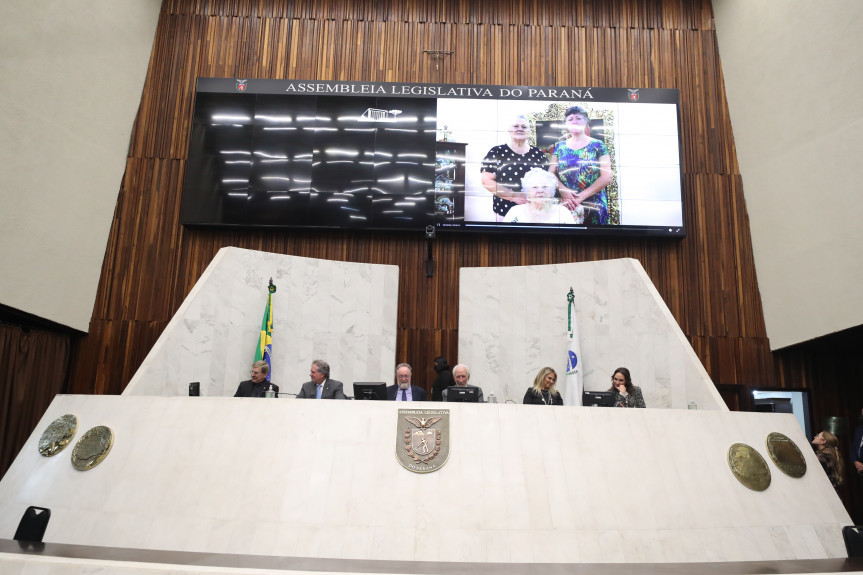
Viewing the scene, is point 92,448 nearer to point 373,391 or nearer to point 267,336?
point 373,391

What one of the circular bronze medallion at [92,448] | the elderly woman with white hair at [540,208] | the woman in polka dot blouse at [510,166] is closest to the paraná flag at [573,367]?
the elderly woman with white hair at [540,208]

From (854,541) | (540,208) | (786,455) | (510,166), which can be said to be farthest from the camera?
(510,166)

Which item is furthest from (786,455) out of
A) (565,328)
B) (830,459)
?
(565,328)

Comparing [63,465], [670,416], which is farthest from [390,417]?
[63,465]

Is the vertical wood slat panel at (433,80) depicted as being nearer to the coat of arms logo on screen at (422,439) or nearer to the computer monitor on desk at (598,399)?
the computer monitor on desk at (598,399)

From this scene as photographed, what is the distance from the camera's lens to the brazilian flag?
328 inches

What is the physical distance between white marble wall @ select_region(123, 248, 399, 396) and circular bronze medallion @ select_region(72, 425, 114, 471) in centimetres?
211

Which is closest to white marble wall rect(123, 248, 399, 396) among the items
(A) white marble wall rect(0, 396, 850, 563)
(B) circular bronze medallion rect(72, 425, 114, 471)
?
(B) circular bronze medallion rect(72, 425, 114, 471)

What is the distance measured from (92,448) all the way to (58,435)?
1.49ft

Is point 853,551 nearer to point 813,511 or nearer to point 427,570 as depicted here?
point 813,511

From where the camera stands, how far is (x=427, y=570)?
4.02 m

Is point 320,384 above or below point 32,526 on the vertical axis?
above

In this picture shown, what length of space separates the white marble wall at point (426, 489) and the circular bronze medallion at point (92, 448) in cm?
7

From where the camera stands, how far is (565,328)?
29.4 ft
